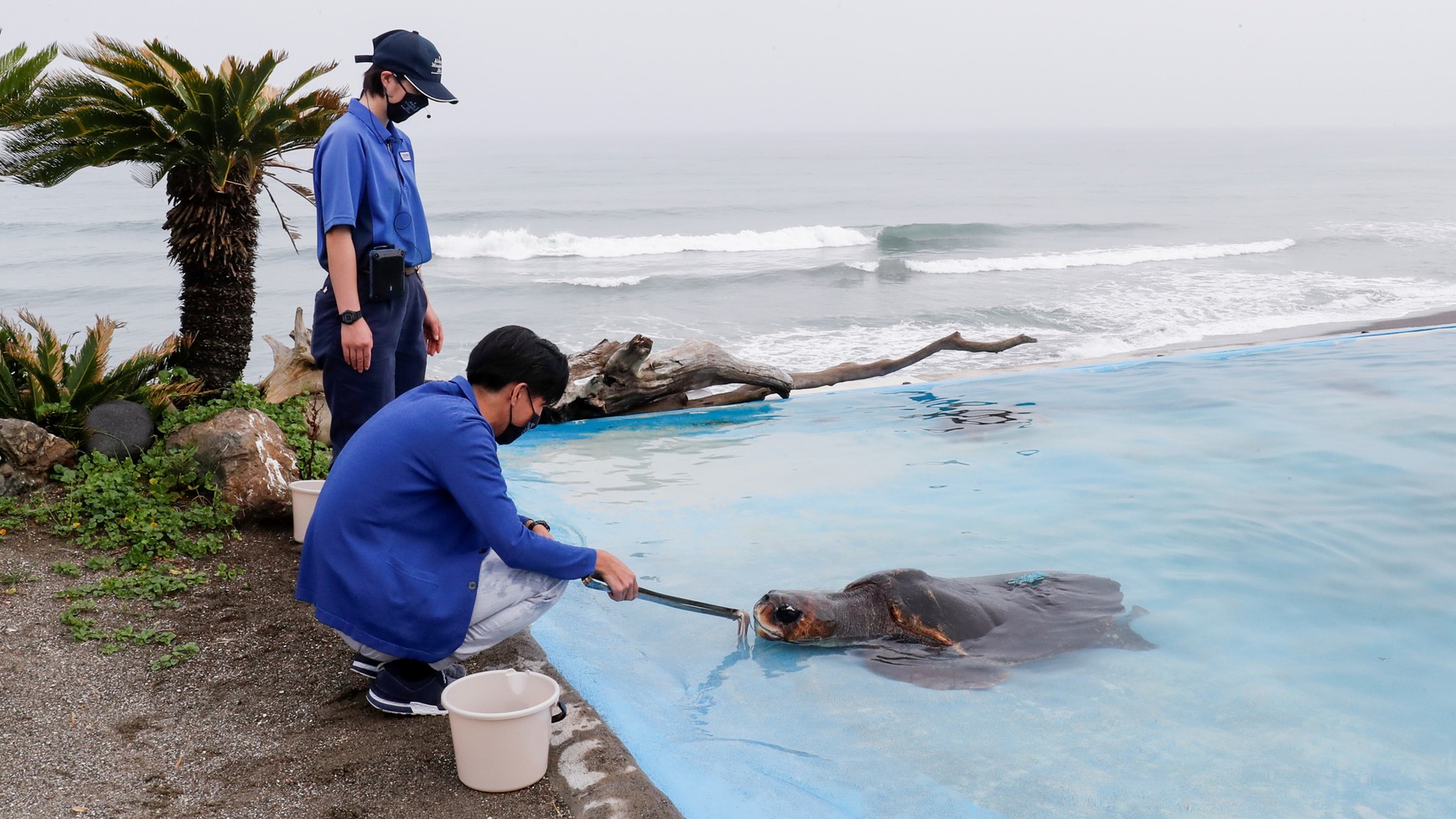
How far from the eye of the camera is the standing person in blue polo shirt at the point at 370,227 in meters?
4.27

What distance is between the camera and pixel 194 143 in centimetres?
640

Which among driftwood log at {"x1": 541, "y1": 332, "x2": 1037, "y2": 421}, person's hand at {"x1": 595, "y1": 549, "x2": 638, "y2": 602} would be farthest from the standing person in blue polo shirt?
driftwood log at {"x1": 541, "y1": 332, "x2": 1037, "y2": 421}

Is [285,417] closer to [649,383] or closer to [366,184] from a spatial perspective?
[366,184]

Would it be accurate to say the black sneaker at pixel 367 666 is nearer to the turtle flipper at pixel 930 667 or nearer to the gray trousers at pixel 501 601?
the gray trousers at pixel 501 601

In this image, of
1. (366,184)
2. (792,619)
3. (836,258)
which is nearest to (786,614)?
(792,619)

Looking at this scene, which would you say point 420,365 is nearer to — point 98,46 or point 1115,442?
point 98,46

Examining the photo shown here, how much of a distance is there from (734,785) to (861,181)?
46.9 metres

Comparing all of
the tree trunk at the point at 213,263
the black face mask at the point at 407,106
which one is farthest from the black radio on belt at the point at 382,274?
the tree trunk at the point at 213,263

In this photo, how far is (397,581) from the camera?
126 inches

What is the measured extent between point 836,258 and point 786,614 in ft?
Result: 78.0

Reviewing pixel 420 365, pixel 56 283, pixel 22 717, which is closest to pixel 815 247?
pixel 56 283

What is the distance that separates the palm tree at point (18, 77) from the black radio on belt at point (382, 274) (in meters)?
3.34

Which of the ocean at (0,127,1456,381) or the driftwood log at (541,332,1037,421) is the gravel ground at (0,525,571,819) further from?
the ocean at (0,127,1456,381)

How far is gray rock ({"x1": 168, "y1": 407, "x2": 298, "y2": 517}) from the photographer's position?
523 centimetres
